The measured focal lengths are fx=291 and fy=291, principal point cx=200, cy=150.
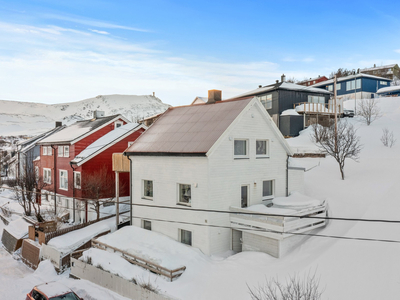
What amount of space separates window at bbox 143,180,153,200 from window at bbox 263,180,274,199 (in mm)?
7293

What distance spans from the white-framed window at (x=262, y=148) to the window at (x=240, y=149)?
1.13 meters

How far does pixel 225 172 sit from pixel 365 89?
48.5m

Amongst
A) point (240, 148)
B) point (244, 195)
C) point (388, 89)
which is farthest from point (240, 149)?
point (388, 89)

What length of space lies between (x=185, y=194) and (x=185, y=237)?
2.48m

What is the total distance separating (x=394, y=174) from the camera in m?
19.5

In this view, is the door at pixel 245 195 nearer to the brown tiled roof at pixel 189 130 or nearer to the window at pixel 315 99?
the brown tiled roof at pixel 189 130

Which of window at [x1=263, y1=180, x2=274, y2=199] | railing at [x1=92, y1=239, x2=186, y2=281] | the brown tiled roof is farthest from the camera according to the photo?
window at [x1=263, y1=180, x2=274, y2=199]

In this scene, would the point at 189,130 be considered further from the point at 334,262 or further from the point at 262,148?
the point at 334,262

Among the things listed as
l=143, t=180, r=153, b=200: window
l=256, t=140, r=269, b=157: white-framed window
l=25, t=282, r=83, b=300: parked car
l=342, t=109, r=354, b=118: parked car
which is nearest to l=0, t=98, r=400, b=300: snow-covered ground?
l=25, t=282, r=83, b=300: parked car

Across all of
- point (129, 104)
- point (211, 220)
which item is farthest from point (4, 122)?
point (211, 220)

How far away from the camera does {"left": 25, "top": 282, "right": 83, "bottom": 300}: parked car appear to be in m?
13.1

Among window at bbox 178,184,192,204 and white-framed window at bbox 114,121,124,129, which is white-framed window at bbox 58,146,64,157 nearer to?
white-framed window at bbox 114,121,124,129

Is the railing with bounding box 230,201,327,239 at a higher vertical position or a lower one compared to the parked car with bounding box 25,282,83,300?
higher

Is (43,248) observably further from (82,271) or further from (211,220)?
(211,220)
